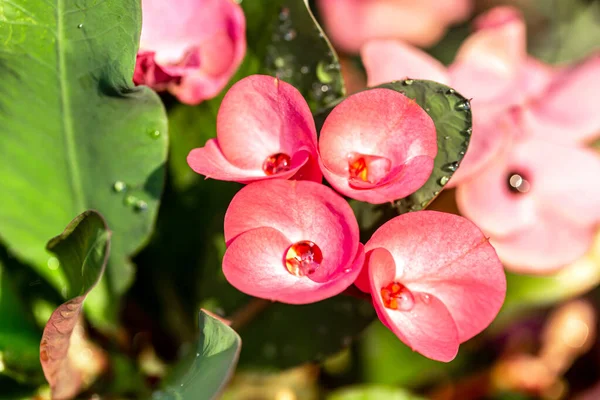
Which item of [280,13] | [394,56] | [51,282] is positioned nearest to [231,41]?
[280,13]

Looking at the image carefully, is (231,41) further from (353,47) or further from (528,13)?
(528,13)

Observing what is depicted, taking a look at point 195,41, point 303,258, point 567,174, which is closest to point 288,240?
point 303,258

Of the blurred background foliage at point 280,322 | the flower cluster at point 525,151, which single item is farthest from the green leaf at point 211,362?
the flower cluster at point 525,151

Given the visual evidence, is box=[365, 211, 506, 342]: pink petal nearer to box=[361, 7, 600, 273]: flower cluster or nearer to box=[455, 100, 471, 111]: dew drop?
box=[455, 100, 471, 111]: dew drop

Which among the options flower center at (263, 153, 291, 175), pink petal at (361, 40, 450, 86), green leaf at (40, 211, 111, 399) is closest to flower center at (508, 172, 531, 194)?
pink petal at (361, 40, 450, 86)

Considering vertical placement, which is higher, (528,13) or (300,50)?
(300,50)

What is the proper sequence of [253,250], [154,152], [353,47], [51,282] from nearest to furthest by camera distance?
[253,250] → [154,152] → [51,282] → [353,47]

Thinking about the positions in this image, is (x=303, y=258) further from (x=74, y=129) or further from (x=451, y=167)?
(x=74, y=129)
